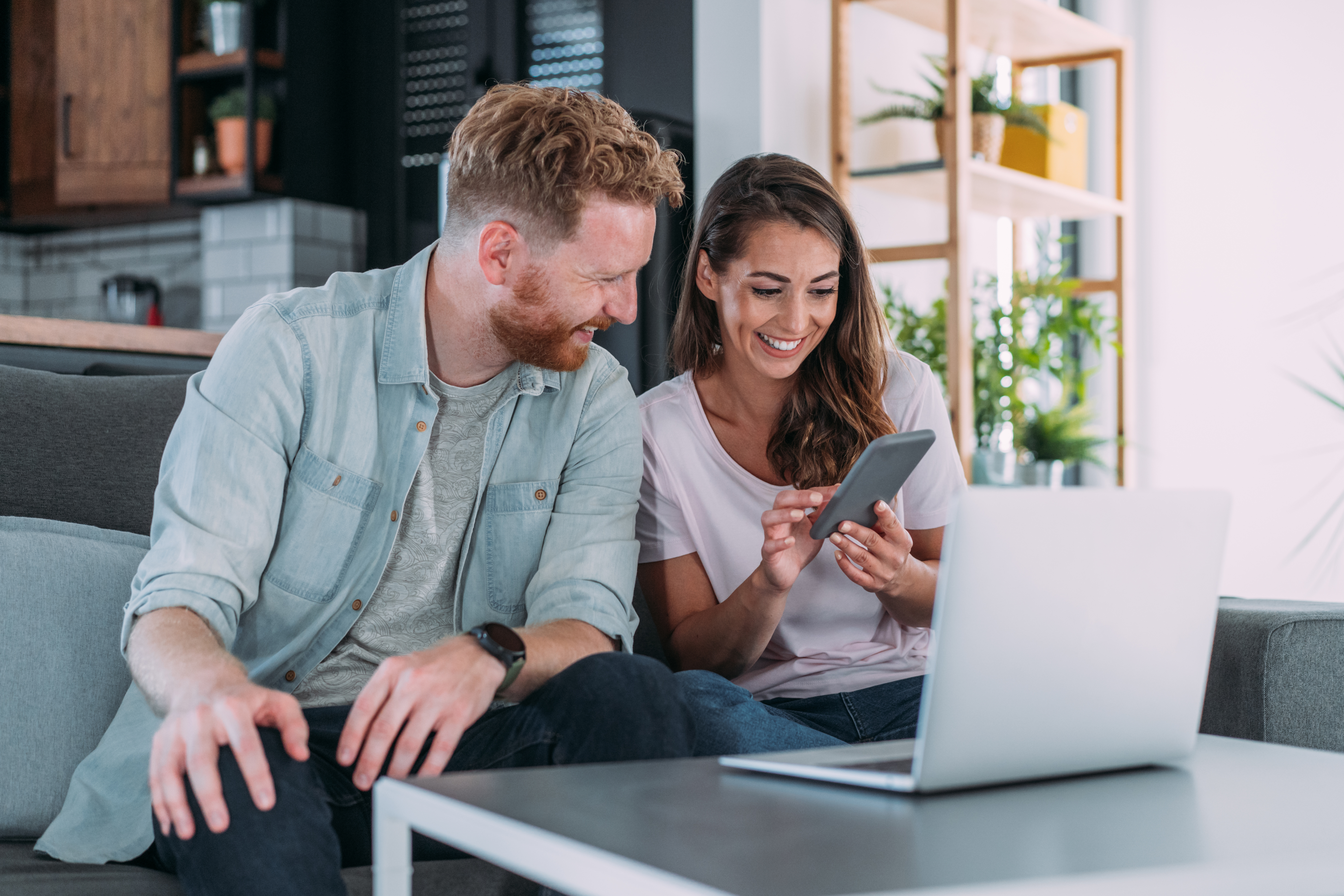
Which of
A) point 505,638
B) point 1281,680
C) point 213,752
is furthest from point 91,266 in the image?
point 1281,680

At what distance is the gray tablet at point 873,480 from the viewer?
4.31 feet

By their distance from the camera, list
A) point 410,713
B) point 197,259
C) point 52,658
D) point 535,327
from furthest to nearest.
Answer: point 197,259 → point 535,327 → point 52,658 → point 410,713

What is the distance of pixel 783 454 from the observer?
181 centimetres

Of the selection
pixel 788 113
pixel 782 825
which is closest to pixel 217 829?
pixel 782 825

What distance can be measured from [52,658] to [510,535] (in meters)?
0.50

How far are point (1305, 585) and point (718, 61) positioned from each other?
2.40 meters

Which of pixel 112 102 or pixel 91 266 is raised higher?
pixel 112 102

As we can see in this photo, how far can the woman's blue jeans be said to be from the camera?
4.68 feet

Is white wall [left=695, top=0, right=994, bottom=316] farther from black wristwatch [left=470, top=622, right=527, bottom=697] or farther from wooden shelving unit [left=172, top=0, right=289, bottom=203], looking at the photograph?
black wristwatch [left=470, top=622, right=527, bottom=697]

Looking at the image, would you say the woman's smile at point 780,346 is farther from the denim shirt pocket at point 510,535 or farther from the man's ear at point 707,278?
the denim shirt pocket at point 510,535

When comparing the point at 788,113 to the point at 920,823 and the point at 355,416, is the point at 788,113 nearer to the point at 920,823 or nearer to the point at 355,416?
the point at 355,416

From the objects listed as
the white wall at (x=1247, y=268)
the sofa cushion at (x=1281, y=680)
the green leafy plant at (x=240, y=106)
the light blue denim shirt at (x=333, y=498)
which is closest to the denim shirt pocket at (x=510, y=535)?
the light blue denim shirt at (x=333, y=498)

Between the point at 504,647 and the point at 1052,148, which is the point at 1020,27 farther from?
the point at 504,647

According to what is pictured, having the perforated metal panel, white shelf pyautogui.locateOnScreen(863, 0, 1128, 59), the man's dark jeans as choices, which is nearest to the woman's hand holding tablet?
the man's dark jeans
